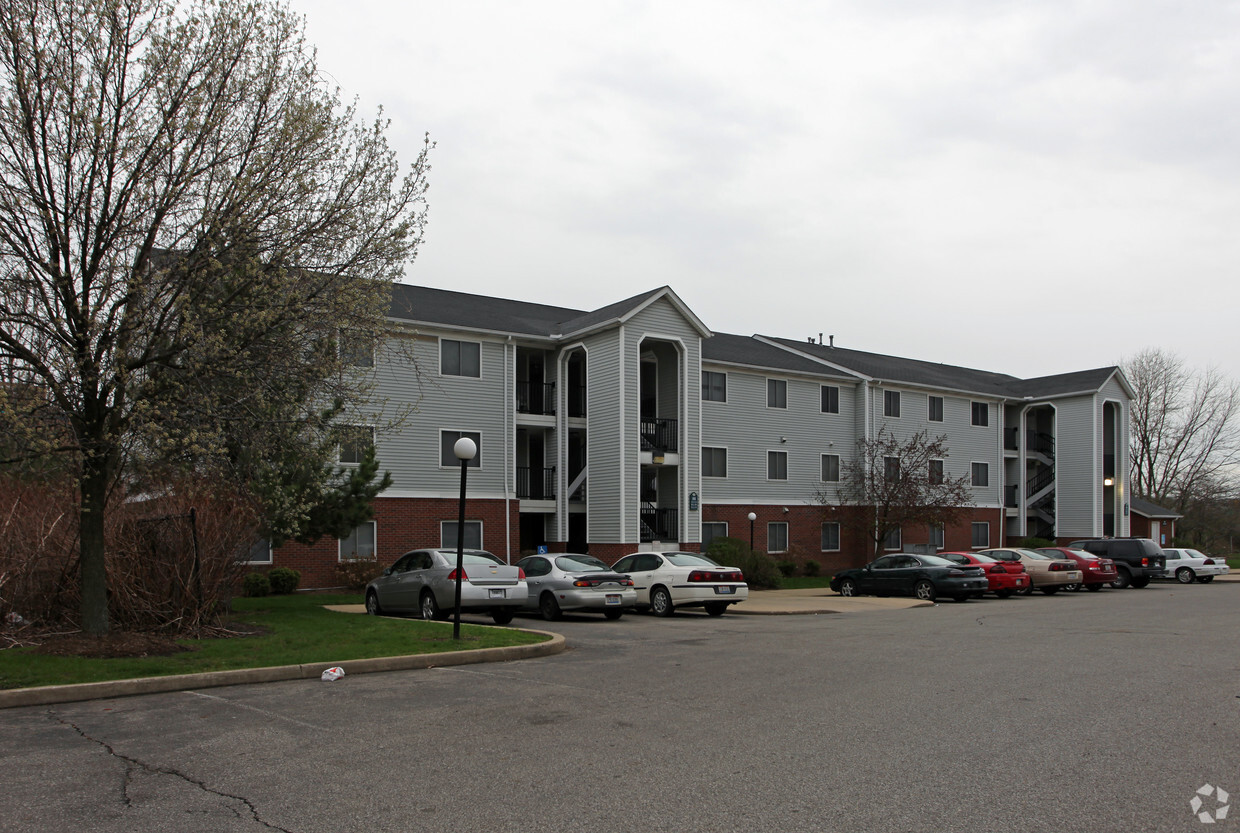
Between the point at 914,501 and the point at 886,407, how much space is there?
19.3 ft

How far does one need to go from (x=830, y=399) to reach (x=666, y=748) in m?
33.2

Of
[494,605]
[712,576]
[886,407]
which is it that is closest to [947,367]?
[886,407]

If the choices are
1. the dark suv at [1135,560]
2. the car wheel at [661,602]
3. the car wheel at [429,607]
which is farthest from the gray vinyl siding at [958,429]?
the car wheel at [429,607]

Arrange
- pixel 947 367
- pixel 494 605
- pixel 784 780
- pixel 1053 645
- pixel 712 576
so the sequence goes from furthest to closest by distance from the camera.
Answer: pixel 947 367 < pixel 712 576 < pixel 494 605 < pixel 1053 645 < pixel 784 780

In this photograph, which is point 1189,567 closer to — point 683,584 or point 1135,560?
point 1135,560

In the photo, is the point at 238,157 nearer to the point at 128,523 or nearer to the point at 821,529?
the point at 128,523

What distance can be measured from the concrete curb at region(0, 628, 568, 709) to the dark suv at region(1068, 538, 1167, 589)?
2741cm

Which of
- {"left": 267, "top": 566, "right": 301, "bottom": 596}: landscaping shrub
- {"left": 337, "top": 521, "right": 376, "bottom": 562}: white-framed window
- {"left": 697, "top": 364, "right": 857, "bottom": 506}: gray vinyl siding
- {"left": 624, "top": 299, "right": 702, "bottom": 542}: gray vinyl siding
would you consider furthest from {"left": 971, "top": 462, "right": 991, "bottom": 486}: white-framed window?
{"left": 267, "top": 566, "right": 301, "bottom": 596}: landscaping shrub

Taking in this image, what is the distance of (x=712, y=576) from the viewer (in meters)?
21.7

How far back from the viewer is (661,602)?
71.3 feet

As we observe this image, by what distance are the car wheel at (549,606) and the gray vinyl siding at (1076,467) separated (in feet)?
111

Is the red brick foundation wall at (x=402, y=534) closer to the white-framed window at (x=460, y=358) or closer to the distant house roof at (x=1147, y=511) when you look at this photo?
the white-framed window at (x=460, y=358)

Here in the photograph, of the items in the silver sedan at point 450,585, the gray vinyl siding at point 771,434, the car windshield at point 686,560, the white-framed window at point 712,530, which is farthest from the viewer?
the gray vinyl siding at point 771,434

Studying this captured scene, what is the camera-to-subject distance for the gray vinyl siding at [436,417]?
28.8 m
